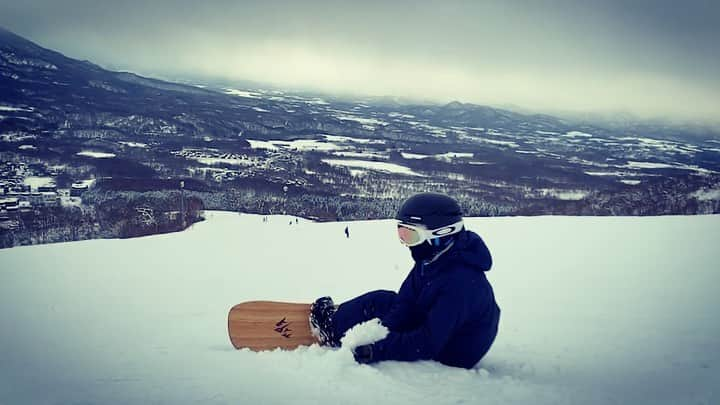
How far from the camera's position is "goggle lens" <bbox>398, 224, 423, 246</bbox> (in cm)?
215

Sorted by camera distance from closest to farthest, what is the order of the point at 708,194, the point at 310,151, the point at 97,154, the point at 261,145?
the point at 708,194 → the point at 97,154 → the point at 261,145 → the point at 310,151

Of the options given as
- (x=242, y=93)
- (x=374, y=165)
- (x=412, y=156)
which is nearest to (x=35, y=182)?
(x=374, y=165)

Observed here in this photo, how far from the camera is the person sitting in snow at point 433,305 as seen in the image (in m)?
1.96

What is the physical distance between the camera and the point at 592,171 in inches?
1586

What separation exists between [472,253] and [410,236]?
304 millimetres

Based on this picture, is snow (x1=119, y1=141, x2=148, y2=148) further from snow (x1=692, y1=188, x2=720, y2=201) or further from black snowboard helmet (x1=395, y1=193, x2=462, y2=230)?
black snowboard helmet (x1=395, y1=193, x2=462, y2=230)

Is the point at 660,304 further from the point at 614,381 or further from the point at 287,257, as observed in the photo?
the point at 287,257

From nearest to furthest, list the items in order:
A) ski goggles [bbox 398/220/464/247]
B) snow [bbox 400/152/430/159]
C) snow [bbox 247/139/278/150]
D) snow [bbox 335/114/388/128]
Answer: ski goggles [bbox 398/220/464/247], snow [bbox 247/139/278/150], snow [bbox 400/152/430/159], snow [bbox 335/114/388/128]

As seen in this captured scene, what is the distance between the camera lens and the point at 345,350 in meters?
2.04

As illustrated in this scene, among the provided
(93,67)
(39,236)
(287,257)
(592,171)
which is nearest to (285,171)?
(93,67)

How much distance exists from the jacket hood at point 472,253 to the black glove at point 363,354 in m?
0.55

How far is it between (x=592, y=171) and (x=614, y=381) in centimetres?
4299

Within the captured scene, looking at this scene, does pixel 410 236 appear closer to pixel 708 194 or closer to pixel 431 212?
pixel 431 212

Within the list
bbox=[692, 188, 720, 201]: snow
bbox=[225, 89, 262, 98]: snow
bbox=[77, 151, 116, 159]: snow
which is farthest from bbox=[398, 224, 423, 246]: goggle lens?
A: bbox=[225, 89, 262, 98]: snow
